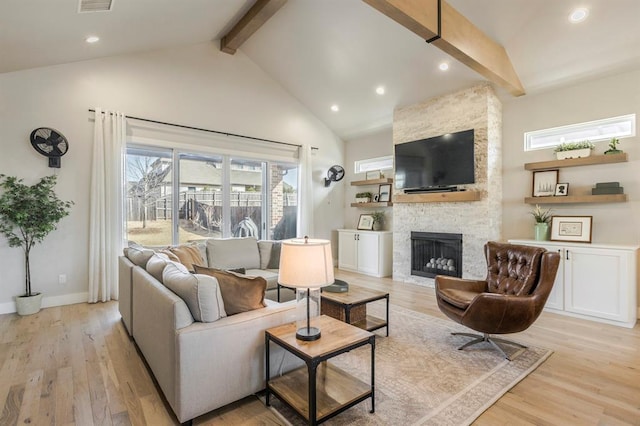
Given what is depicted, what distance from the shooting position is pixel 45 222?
392cm

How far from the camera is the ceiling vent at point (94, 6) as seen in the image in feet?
9.76

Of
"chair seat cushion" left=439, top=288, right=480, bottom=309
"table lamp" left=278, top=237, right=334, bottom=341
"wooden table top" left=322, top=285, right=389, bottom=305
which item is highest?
"table lamp" left=278, top=237, right=334, bottom=341

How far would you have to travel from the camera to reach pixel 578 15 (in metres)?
3.52

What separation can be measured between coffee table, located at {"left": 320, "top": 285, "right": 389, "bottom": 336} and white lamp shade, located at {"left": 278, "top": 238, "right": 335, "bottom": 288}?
1243 millimetres

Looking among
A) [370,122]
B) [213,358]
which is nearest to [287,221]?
[370,122]

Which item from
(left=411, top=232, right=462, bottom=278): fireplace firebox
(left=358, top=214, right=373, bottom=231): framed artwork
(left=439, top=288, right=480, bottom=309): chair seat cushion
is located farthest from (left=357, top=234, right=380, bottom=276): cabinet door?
(left=439, top=288, right=480, bottom=309): chair seat cushion

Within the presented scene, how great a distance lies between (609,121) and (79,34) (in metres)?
6.34

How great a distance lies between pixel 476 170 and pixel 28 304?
20.2 feet

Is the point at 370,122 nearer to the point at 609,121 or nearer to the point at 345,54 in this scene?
the point at 345,54

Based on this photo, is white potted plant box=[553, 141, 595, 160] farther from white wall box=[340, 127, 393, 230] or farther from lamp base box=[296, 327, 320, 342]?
lamp base box=[296, 327, 320, 342]

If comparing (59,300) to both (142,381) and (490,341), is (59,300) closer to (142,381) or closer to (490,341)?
(142,381)

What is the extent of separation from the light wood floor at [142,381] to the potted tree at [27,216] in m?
0.37

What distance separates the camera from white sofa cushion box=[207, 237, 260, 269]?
4.39 m

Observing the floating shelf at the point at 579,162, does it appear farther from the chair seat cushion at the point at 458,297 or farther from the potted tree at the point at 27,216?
the potted tree at the point at 27,216
